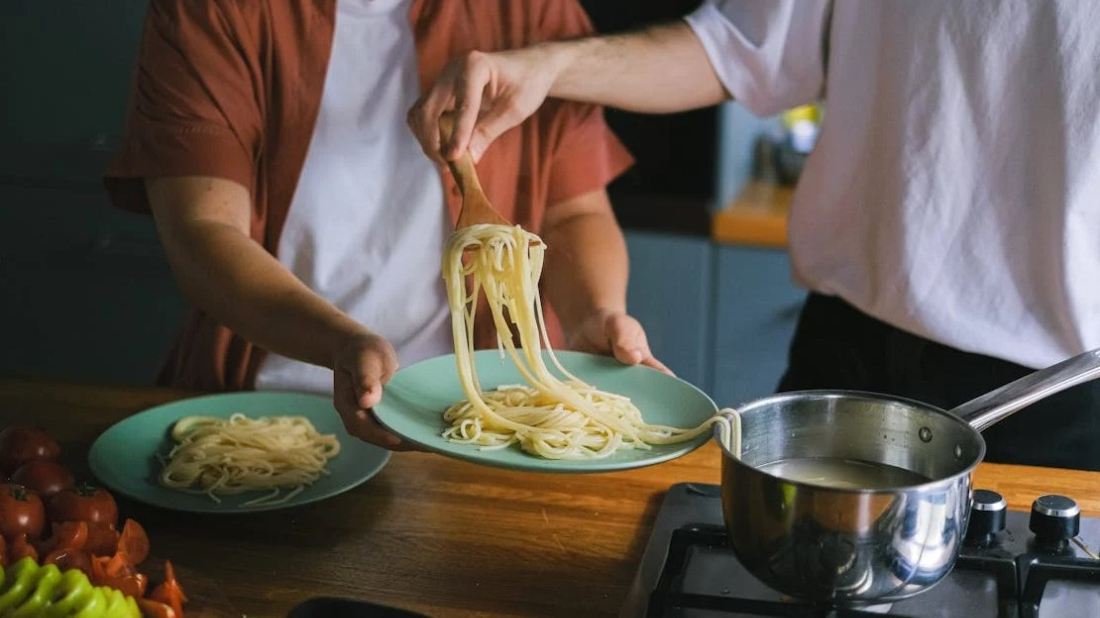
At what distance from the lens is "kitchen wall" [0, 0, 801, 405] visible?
5.30ft

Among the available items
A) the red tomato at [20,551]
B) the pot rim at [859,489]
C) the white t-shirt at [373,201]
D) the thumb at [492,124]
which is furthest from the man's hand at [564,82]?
the red tomato at [20,551]

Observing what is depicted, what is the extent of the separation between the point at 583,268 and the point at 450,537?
0.53 metres

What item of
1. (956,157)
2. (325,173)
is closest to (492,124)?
(325,173)

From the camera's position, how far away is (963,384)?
1.53 m

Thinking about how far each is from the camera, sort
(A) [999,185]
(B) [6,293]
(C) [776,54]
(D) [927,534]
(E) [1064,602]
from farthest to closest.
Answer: (B) [6,293]
(C) [776,54]
(A) [999,185]
(E) [1064,602]
(D) [927,534]

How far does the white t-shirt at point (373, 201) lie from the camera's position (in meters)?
1.55

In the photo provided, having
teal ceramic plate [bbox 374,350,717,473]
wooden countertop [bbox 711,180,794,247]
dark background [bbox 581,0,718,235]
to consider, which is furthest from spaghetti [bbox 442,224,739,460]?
wooden countertop [bbox 711,180,794,247]

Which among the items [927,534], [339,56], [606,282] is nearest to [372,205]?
[339,56]

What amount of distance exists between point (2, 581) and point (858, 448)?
727 mm

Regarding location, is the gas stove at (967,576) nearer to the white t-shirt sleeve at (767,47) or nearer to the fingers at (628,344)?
the fingers at (628,344)

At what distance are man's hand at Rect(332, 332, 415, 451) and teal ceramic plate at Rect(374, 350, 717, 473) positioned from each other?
0.02 m

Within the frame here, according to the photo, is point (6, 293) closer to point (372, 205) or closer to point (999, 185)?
point (372, 205)

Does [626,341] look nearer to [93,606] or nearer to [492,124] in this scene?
Result: [492,124]

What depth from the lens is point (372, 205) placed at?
5.14 feet
